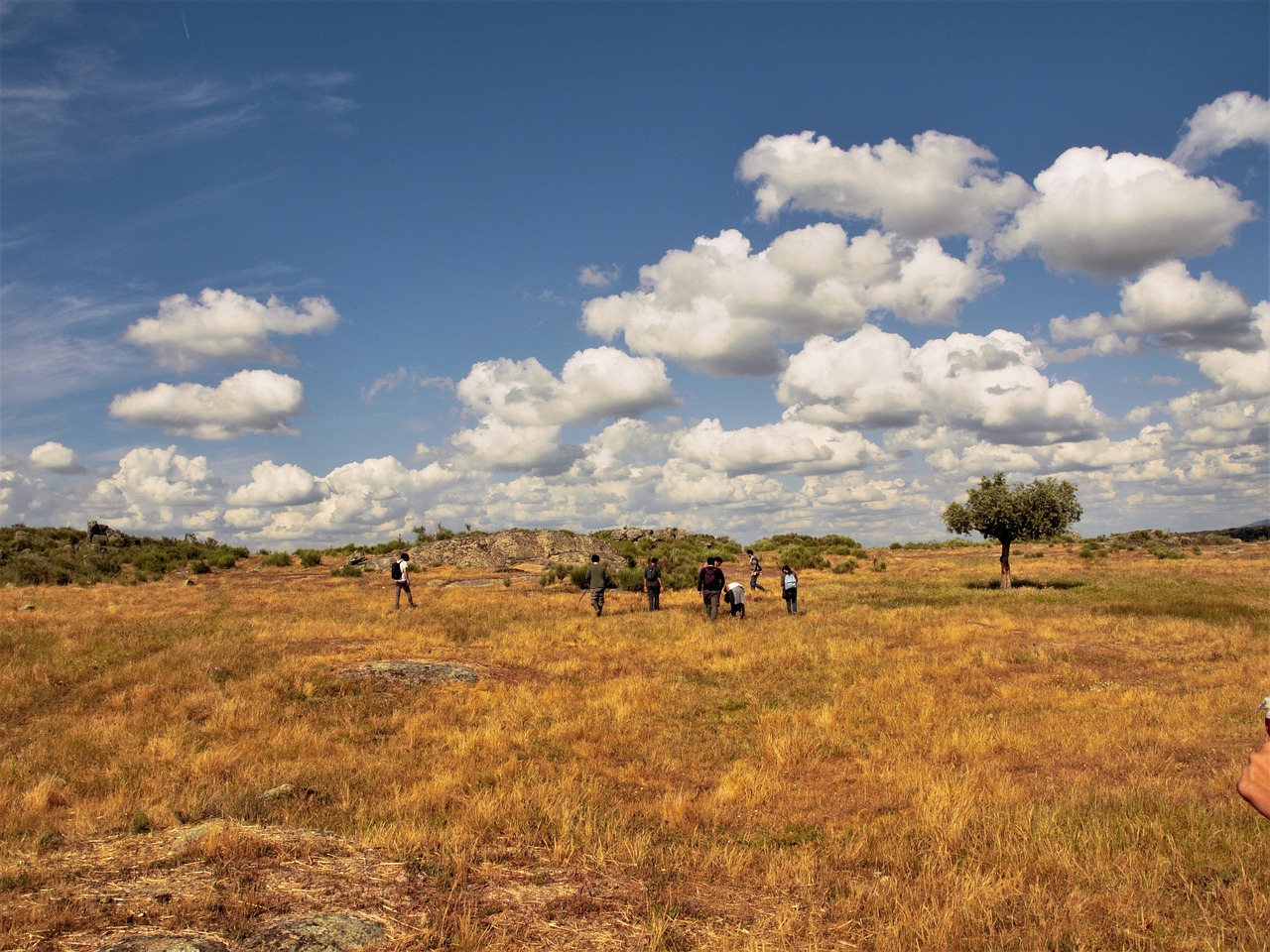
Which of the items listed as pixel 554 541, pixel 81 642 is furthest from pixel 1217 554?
pixel 81 642

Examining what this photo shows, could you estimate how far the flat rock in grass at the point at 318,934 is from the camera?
17.1 feet

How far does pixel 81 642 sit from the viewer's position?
60.3ft

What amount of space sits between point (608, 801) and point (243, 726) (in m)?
7.09

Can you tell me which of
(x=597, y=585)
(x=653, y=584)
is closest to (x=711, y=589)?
(x=653, y=584)

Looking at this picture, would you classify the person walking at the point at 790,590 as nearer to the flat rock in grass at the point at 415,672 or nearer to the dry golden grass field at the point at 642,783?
the dry golden grass field at the point at 642,783

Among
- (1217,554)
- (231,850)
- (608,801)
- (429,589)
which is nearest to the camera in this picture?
(231,850)

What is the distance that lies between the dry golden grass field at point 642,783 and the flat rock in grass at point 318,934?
0.14m

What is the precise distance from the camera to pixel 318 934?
5.39 m

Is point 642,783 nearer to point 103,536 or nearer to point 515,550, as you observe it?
point 515,550

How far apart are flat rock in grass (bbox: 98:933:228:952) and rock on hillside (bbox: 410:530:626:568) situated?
43.0 m

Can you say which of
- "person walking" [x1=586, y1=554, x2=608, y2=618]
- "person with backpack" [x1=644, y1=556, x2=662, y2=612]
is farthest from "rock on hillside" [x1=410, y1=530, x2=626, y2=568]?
"person walking" [x1=586, y1=554, x2=608, y2=618]

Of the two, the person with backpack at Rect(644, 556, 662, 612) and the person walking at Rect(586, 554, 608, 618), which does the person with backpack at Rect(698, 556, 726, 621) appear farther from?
the person walking at Rect(586, 554, 608, 618)

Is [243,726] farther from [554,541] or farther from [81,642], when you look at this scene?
[554,541]

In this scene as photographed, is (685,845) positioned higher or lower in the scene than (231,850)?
lower
